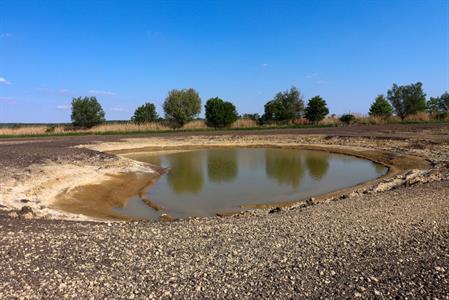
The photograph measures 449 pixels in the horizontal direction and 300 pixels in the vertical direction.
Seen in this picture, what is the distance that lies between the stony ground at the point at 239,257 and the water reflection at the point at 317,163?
1071 cm

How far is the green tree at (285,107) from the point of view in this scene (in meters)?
55.2

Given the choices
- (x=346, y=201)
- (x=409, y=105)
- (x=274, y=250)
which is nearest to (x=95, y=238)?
(x=274, y=250)

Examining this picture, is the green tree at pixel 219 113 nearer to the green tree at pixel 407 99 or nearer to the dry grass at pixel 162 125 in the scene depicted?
the dry grass at pixel 162 125

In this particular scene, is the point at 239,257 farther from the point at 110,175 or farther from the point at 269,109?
the point at 269,109

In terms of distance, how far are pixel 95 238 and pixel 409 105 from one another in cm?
5453

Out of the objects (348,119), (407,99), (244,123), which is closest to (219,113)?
(244,123)

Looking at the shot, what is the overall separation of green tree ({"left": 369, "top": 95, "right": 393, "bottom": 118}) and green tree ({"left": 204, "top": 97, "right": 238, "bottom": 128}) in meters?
19.7

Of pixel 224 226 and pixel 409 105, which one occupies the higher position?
pixel 409 105

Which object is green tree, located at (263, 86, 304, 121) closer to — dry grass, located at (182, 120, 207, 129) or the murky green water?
dry grass, located at (182, 120, 207, 129)

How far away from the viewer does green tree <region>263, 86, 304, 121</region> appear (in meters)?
55.2

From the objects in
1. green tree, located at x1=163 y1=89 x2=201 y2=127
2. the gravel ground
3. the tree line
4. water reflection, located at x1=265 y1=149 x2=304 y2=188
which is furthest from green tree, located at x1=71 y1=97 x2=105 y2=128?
the gravel ground

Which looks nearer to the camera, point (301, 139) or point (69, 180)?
point (69, 180)

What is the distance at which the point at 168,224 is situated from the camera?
337 inches

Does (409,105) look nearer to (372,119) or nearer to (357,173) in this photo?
(372,119)
